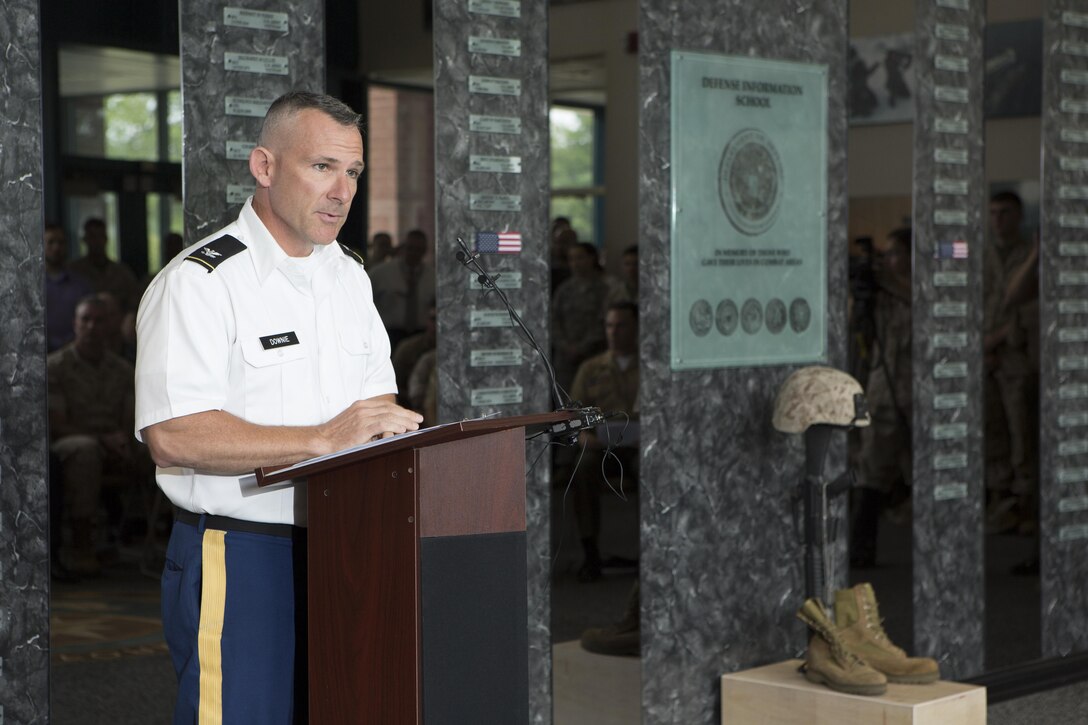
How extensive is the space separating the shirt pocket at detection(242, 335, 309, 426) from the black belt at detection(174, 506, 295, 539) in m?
0.16

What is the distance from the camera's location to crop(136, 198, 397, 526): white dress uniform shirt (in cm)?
212

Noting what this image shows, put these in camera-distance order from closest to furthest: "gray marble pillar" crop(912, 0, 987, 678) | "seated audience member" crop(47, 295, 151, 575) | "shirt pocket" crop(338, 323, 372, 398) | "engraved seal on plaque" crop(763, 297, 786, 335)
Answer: "shirt pocket" crop(338, 323, 372, 398) → "engraved seal on plaque" crop(763, 297, 786, 335) → "gray marble pillar" crop(912, 0, 987, 678) → "seated audience member" crop(47, 295, 151, 575)

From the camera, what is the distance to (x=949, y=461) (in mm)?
4477

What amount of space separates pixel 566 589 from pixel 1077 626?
1.98m

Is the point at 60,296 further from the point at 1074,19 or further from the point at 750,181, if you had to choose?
the point at 1074,19

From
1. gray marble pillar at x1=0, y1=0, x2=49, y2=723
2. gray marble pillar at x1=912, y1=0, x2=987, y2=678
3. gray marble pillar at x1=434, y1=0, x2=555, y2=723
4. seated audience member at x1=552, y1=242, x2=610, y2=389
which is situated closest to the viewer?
gray marble pillar at x1=0, y1=0, x2=49, y2=723

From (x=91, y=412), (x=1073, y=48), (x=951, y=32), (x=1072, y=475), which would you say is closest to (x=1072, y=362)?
(x=1072, y=475)

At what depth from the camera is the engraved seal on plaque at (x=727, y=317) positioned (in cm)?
391

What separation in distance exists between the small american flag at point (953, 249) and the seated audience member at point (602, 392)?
6.49 ft

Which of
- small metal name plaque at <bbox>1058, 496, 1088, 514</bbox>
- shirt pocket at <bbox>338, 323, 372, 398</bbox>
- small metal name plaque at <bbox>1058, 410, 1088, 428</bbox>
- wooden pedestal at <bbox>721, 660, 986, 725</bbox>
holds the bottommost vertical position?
wooden pedestal at <bbox>721, 660, 986, 725</bbox>

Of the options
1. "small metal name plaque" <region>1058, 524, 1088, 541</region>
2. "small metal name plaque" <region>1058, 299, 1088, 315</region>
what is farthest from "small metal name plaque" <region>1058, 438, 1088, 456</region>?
"small metal name plaque" <region>1058, 299, 1088, 315</region>

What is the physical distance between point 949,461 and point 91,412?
379 centimetres

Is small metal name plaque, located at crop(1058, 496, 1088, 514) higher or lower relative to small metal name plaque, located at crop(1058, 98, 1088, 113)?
lower

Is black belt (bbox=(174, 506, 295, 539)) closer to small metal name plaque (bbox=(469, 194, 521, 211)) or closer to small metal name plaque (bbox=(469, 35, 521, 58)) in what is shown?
small metal name plaque (bbox=(469, 194, 521, 211))
